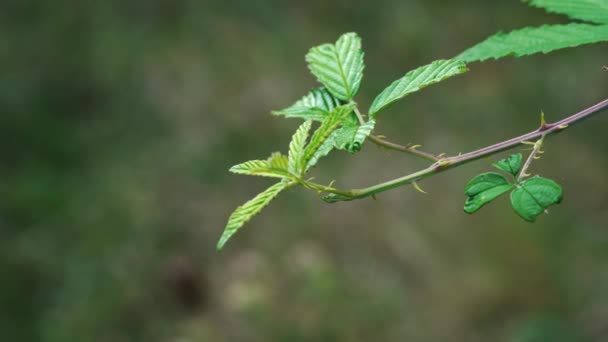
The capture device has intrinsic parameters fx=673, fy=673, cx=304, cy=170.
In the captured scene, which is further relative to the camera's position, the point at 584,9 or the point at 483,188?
the point at 584,9

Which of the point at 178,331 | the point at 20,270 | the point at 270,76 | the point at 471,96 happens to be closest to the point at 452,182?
the point at 471,96

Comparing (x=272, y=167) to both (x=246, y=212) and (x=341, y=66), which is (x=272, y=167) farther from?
(x=341, y=66)

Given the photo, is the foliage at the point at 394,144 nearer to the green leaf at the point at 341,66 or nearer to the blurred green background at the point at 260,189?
the green leaf at the point at 341,66

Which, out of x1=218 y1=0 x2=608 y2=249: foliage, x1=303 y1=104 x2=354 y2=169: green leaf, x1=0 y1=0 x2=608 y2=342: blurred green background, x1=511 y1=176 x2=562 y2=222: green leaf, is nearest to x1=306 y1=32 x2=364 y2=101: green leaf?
x1=218 y1=0 x2=608 y2=249: foliage

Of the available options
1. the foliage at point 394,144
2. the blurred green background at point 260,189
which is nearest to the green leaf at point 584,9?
the foliage at point 394,144

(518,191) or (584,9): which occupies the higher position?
(584,9)

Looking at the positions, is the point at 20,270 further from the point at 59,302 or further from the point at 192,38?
the point at 192,38

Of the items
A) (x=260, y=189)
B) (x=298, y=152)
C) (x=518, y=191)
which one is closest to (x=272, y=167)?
(x=298, y=152)

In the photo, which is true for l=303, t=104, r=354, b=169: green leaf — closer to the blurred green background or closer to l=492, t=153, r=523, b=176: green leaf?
l=492, t=153, r=523, b=176: green leaf
